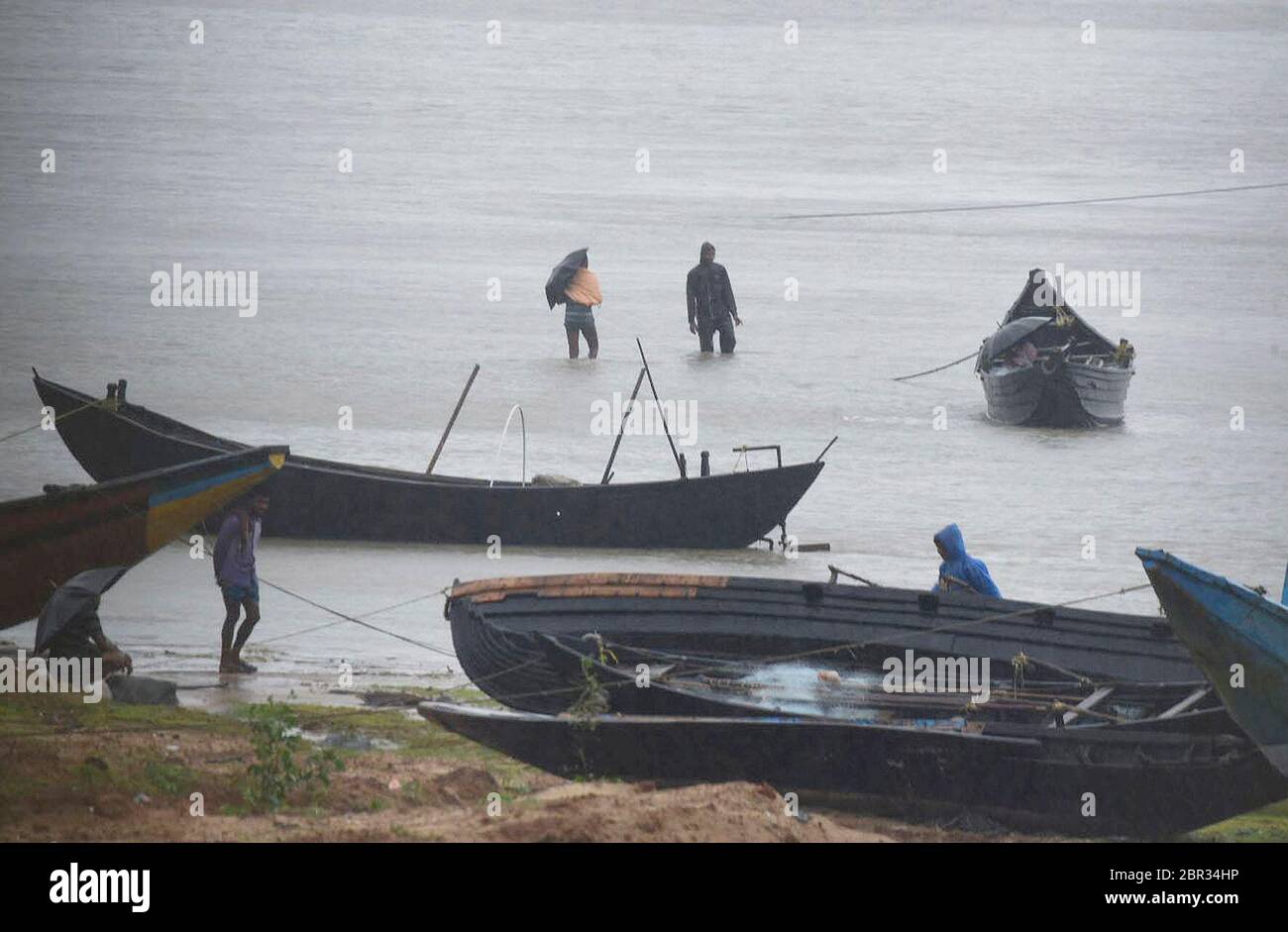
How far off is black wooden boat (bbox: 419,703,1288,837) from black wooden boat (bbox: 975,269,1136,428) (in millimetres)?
10268

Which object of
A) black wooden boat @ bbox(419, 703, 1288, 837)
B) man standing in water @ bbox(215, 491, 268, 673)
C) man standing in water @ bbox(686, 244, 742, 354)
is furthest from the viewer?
man standing in water @ bbox(686, 244, 742, 354)

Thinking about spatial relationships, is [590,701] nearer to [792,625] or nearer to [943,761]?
[943,761]

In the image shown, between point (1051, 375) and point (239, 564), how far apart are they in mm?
10128

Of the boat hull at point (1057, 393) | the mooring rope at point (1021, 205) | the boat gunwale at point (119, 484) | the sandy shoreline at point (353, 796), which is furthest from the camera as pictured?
the mooring rope at point (1021, 205)

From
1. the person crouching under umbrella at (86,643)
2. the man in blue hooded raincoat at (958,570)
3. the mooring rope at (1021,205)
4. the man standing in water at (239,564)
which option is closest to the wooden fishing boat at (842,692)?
the man in blue hooded raincoat at (958,570)

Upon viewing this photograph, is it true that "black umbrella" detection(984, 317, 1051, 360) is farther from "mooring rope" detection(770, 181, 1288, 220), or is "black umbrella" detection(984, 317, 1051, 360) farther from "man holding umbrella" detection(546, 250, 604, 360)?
"mooring rope" detection(770, 181, 1288, 220)

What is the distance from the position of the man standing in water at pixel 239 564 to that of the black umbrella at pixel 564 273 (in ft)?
31.5

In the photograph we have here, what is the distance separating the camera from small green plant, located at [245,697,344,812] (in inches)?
334

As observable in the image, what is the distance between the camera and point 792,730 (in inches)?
347

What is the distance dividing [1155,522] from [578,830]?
8.92 metres

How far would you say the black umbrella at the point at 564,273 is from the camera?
1983cm

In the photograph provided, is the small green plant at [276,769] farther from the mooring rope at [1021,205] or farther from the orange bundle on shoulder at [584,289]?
the mooring rope at [1021,205]

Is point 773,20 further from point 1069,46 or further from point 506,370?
point 506,370

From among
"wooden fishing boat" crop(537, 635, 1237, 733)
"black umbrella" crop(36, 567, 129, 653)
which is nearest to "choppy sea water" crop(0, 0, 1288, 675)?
"black umbrella" crop(36, 567, 129, 653)
